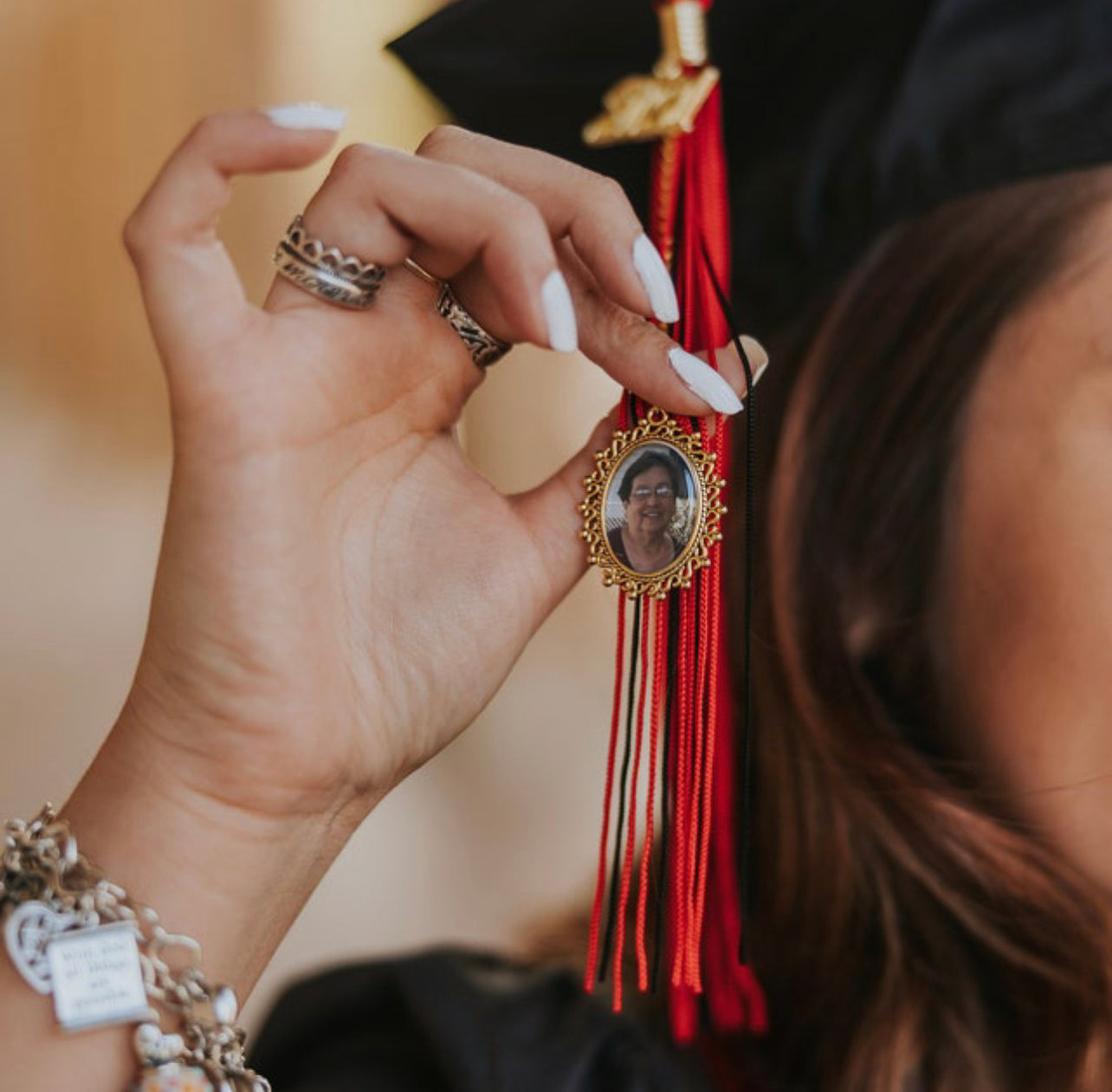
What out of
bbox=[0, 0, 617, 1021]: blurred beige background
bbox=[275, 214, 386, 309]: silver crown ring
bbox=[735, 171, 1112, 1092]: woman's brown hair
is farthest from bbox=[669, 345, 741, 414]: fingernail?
bbox=[0, 0, 617, 1021]: blurred beige background

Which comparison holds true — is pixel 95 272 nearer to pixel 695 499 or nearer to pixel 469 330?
pixel 469 330

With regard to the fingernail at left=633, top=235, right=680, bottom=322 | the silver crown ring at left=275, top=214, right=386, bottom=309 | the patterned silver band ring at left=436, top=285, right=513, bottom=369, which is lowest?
the patterned silver band ring at left=436, top=285, right=513, bottom=369

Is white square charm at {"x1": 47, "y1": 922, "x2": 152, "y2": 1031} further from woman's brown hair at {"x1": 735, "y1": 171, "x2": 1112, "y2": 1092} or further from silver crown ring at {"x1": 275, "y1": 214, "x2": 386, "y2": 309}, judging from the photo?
woman's brown hair at {"x1": 735, "y1": 171, "x2": 1112, "y2": 1092}

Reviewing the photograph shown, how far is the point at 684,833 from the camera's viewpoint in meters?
1.02

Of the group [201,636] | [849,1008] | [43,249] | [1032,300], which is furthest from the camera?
[43,249]

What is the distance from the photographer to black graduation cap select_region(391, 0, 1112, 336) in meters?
1.14

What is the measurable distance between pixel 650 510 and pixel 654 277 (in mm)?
167

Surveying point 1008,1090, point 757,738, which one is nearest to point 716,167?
point 757,738

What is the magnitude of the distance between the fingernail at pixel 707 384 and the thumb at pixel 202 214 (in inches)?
11.2

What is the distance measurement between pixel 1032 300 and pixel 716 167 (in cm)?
33

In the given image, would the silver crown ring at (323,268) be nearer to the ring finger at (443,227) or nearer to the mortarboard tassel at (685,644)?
the ring finger at (443,227)

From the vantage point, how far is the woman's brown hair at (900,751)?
130 cm

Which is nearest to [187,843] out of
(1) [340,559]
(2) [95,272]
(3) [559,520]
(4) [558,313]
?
(1) [340,559]

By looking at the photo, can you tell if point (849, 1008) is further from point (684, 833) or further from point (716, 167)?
point (716, 167)
